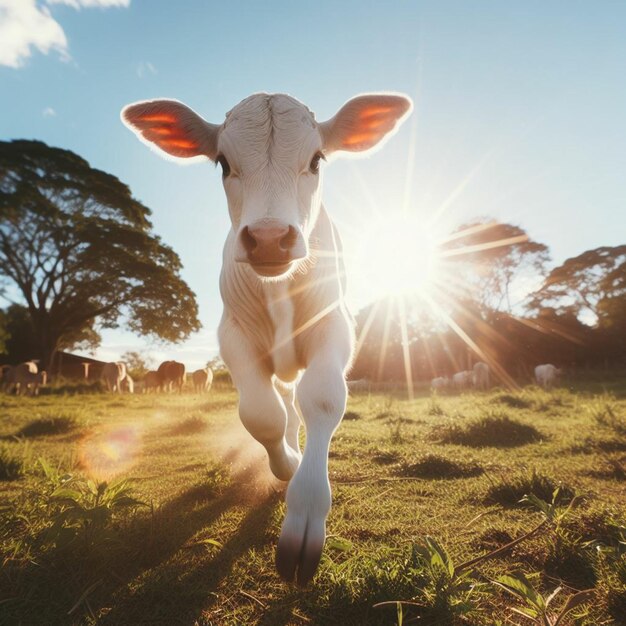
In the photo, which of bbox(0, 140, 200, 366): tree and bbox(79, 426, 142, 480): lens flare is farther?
bbox(0, 140, 200, 366): tree

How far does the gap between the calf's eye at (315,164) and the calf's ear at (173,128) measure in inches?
30.3

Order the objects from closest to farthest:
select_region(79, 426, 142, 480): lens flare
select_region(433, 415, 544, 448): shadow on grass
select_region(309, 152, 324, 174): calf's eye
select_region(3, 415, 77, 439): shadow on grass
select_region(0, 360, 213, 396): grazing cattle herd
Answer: select_region(309, 152, 324, 174): calf's eye
select_region(79, 426, 142, 480): lens flare
select_region(433, 415, 544, 448): shadow on grass
select_region(3, 415, 77, 439): shadow on grass
select_region(0, 360, 213, 396): grazing cattle herd

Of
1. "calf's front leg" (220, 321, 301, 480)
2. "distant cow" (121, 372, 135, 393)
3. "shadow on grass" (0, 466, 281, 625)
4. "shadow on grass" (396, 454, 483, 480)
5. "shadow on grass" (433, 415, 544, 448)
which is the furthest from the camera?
"distant cow" (121, 372, 135, 393)

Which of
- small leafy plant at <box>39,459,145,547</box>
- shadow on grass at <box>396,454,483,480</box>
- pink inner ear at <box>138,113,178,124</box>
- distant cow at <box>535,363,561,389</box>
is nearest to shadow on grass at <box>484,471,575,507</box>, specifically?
shadow on grass at <box>396,454,483,480</box>

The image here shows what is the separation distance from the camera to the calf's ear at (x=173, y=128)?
114 inches

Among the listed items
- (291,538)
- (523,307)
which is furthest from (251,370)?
(523,307)

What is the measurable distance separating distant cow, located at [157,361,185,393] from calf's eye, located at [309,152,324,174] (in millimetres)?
18032

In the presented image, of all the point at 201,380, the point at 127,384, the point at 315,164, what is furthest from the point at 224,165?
the point at 127,384

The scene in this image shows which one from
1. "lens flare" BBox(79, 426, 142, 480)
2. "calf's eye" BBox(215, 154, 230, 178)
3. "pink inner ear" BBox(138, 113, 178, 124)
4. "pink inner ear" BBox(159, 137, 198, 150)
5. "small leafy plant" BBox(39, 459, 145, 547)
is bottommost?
"lens flare" BBox(79, 426, 142, 480)

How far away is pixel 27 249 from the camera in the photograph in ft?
64.4

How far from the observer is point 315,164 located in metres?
2.59

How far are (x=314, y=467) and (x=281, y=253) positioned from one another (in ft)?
2.86

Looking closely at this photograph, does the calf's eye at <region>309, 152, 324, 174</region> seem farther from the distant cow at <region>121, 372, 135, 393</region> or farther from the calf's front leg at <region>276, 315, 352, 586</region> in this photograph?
the distant cow at <region>121, 372, 135, 393</region>

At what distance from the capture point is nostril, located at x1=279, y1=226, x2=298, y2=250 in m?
1.99
